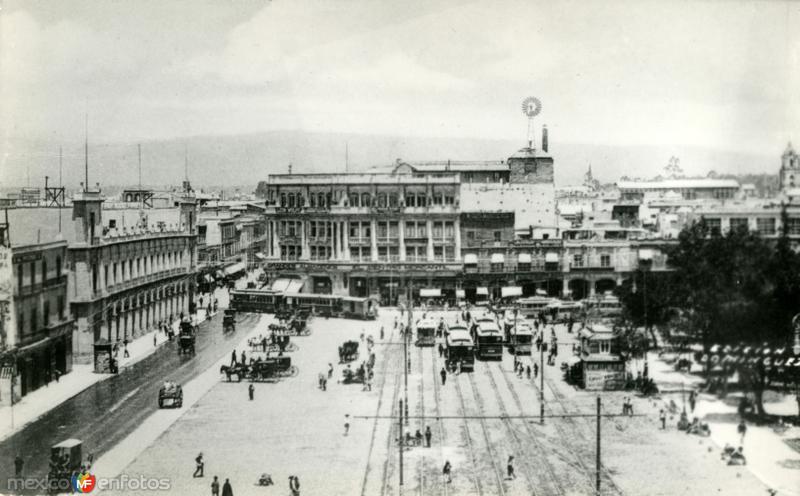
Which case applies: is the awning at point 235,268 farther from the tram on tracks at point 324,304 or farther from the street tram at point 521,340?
the street tram at point 521,340

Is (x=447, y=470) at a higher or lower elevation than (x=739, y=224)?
lower

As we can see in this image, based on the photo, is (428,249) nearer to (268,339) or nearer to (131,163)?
(268,339)

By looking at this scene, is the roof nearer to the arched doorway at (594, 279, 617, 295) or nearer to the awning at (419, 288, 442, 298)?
the arched doorway at (594, 279, 617, 295)

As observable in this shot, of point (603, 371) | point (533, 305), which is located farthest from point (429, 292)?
point (603, 371)

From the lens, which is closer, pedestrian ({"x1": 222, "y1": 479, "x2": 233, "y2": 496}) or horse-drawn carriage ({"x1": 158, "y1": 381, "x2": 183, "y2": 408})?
pedestrian ({"x1": 222, "y1": 479, "x2": 233, "y2": 496})

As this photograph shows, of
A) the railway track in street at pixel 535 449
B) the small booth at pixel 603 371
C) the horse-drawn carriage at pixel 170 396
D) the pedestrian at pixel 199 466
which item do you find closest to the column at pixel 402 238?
the railway track in street at pixel 535 449

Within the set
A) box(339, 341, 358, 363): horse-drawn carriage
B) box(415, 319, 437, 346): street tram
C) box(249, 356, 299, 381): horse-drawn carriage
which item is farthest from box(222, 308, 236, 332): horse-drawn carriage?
box(415, 319, 437, 346): street tram

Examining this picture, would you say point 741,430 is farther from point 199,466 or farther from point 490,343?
point 199,466
